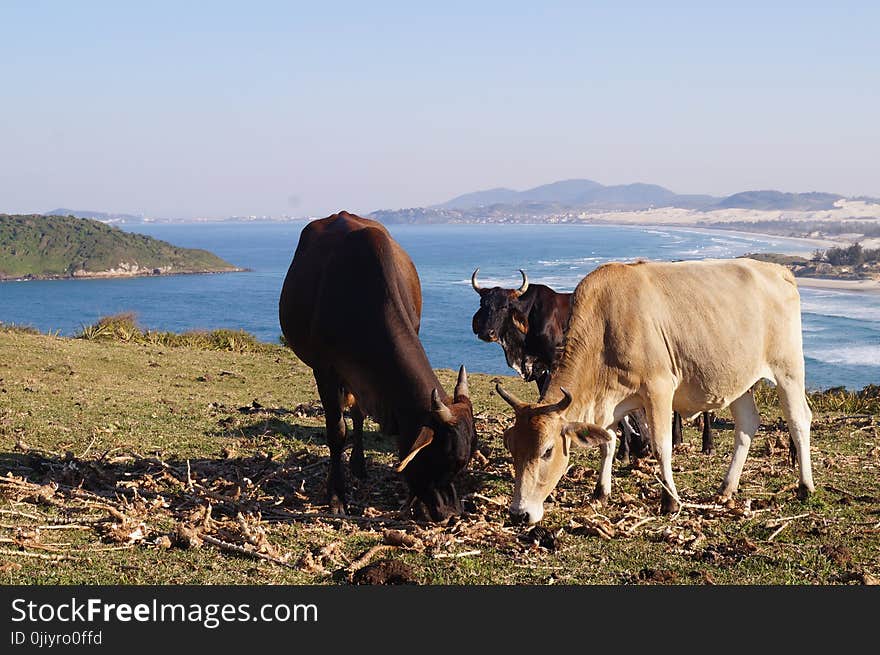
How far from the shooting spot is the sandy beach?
91.6m

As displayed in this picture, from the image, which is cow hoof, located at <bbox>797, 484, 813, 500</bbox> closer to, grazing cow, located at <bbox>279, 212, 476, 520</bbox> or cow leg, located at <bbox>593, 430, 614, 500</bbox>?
cow leg, located at <bbox>593, 430, 614, 500</bbox>

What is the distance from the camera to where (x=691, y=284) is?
30.9ft

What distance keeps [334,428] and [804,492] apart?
188 inches

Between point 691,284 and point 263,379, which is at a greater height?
point 691,284

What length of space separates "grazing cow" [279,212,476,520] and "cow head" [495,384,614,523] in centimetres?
42

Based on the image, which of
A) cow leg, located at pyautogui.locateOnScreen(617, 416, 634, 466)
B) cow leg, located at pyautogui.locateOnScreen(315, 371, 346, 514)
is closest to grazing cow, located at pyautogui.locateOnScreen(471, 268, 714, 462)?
cow leg, located at pyautogui.locateOnScreen(617, 416, 634, 466)

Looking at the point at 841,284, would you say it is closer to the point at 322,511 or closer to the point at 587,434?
the point at 587,434

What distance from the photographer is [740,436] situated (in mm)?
9938

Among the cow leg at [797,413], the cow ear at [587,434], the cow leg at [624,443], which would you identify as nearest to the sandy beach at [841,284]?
the cow leg at [624,443]

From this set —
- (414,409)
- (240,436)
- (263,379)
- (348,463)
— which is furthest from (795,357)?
(263,379)

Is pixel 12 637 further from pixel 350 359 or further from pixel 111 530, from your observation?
pixel 350 359

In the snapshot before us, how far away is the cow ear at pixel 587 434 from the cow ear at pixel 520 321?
5.61 m

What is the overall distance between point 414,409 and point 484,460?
2.82 m

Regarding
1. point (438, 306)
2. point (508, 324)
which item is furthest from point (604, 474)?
point (438, 306)
